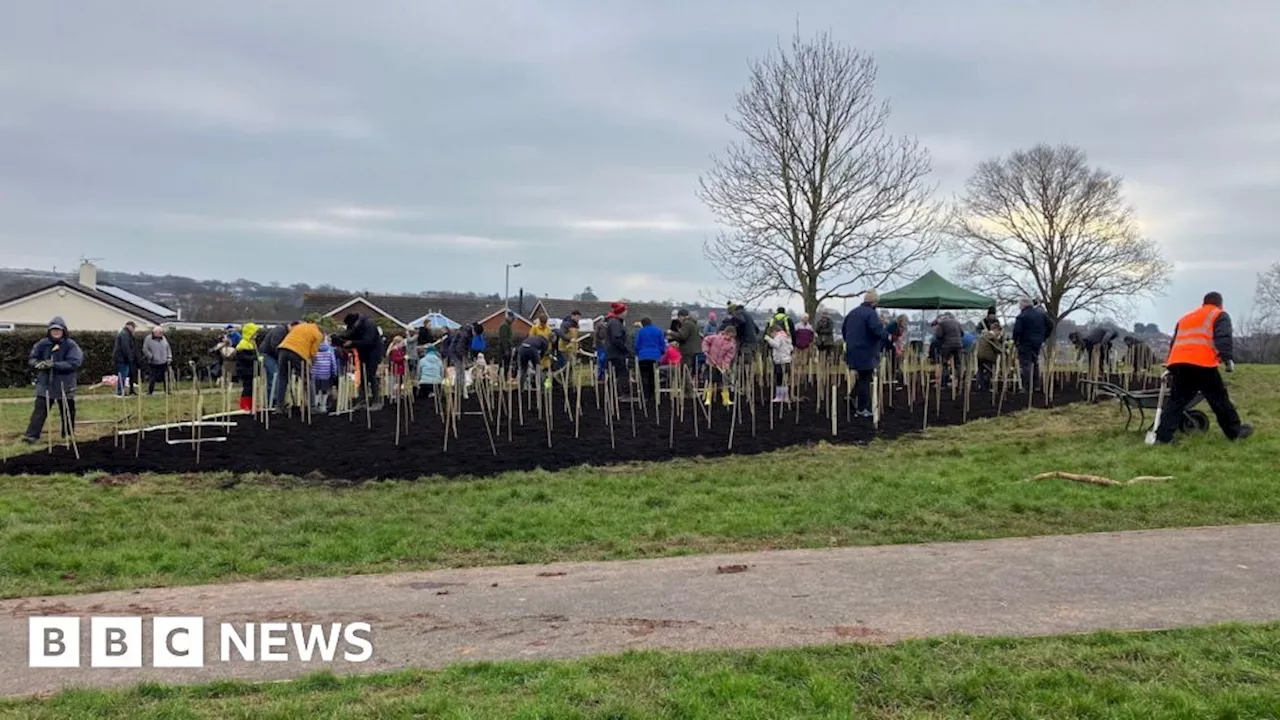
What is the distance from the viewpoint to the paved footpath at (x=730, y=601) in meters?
4.62

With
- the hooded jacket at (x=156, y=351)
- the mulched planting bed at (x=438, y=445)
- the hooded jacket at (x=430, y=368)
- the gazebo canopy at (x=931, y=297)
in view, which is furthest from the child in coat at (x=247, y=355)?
the gazebo canopy at (x=931, y=297)

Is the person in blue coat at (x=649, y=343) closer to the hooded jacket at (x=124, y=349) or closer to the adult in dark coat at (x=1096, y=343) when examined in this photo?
the adult in dark coat at (x=1096, y=343)

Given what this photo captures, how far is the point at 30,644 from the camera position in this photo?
4.80 meters

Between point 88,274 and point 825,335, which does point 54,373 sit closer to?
point 825,335

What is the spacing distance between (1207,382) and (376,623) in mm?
9129

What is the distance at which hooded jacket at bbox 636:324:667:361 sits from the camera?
15172 mm

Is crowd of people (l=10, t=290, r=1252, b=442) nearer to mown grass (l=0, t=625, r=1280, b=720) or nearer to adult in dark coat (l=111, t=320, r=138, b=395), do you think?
adult in dark coat (l=111, t=320, r=138, b=395)

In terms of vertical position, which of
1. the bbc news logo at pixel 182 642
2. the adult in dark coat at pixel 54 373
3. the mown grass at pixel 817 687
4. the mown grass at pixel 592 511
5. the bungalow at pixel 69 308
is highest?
the bungalow at pixel 69 308

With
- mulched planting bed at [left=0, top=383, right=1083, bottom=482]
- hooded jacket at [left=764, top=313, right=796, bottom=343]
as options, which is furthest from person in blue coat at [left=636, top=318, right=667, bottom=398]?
hooded jacket at [left=764, top=313, right=796, bottom=343]

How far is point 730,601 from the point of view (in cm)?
534

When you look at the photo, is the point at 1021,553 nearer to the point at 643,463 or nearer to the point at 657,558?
the point at 657,558

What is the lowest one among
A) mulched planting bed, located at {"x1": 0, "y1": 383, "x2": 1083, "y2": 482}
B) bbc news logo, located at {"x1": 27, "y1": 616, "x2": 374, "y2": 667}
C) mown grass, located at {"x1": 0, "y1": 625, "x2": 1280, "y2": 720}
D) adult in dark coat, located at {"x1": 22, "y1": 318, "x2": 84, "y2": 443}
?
bbc news logo, located at {"x1": 27, "y1": 616, "x2": 374, "y2": 667}

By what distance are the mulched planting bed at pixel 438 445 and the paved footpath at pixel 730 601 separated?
430cm

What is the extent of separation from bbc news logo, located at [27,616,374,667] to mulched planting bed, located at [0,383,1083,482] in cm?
490
